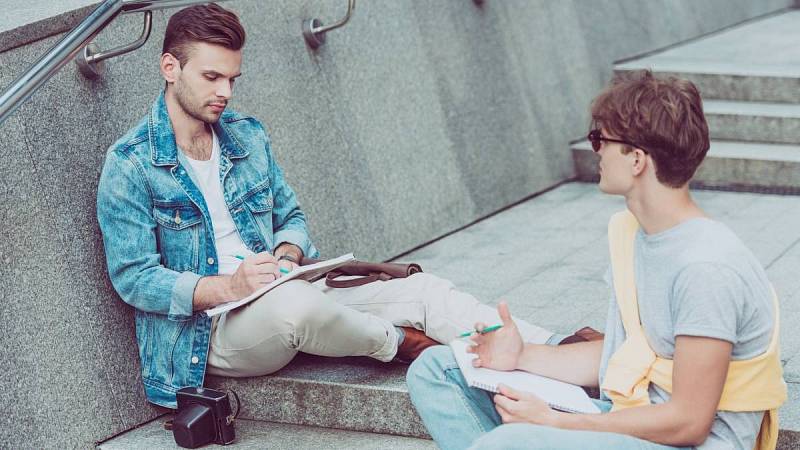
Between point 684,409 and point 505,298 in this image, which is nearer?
point 684,409

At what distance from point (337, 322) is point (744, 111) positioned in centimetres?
400

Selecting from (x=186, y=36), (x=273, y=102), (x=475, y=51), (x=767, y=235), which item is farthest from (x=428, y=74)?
(x=186, y=36)

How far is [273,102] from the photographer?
548 cm

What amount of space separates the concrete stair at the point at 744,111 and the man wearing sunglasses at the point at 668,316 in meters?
3.89

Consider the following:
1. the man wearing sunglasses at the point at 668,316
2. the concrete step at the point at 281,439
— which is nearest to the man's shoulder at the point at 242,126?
the concrete step at the point at 281,439

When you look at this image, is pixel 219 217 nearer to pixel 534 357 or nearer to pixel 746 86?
pixel 534 357

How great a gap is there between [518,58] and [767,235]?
6.54ft

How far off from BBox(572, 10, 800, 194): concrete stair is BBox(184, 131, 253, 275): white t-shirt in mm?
3461

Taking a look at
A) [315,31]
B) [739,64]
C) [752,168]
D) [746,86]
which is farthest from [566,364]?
[739,64]

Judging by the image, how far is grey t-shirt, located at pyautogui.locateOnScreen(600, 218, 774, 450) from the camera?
2.83 meters

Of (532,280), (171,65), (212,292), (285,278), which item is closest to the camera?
(285,278)

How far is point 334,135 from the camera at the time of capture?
5824 mm

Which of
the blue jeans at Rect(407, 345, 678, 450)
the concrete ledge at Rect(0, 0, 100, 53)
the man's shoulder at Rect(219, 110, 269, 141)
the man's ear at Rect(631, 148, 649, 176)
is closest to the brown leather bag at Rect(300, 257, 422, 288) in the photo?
the man's shoulder at Rect(219, 110, 269, 141)

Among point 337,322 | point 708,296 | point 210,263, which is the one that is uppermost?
point 210,263
